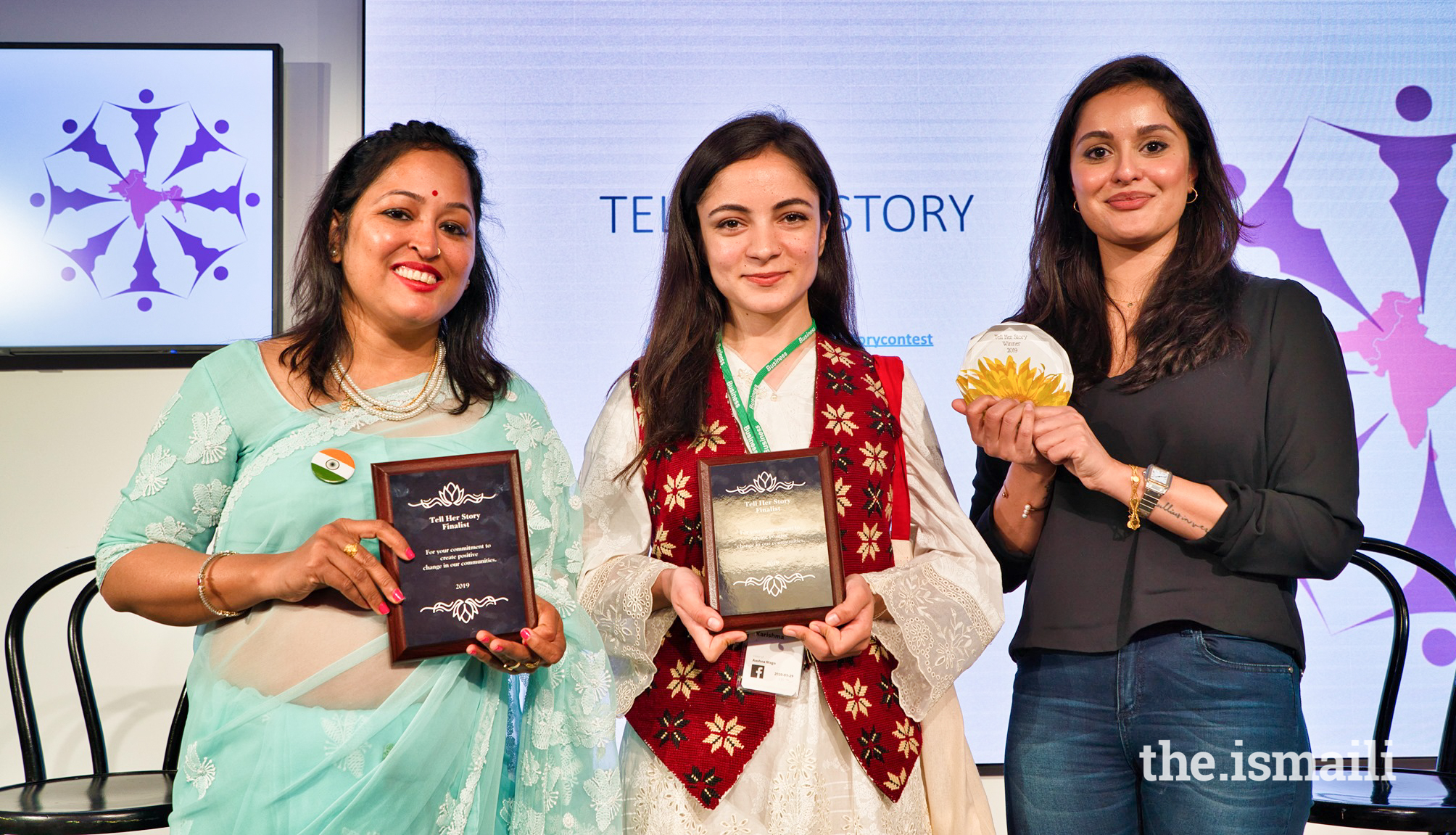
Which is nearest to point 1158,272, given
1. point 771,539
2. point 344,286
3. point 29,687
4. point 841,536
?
point 841,536

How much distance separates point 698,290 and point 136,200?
2.09m

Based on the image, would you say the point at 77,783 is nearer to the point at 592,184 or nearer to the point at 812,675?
the point at 812,675

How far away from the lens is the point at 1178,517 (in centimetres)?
170

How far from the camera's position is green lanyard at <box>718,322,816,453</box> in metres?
1.85

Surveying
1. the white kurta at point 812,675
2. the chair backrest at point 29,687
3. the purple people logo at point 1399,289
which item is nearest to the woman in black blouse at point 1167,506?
the white kurta at point 812,675

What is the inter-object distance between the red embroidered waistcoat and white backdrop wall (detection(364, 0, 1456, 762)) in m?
1.34

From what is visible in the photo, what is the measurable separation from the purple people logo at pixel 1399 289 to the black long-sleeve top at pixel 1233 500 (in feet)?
5.68

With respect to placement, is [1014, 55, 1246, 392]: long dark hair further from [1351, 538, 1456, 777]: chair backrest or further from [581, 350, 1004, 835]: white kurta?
[1351, 538, 1456, 777]: chair backrest

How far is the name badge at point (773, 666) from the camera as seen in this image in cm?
169

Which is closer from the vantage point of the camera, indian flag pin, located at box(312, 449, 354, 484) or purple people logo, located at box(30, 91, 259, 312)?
indian flag pin, located at box(312, 449, 354, 484)

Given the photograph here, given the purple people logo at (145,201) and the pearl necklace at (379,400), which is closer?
the pearl necklace at (379,400)

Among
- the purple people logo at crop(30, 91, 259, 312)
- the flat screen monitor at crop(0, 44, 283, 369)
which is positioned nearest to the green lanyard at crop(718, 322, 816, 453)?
the flat screen monitor at crop(0, 44, 283, 369)

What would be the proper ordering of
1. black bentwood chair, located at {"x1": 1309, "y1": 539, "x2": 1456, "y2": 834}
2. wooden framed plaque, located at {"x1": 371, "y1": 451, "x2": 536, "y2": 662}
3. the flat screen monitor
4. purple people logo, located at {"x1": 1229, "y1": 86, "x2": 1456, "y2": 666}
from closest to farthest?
wooden framed plaque, located at {"x1": 371, "y1": 451, "x2": 536, "y2": 662}, black bentwood chair, located at {"x1": 1309, "y1": 539, "x2": 1456, "y2": 834}, the flat screen monitor, purple people logo, located at {"x1": 1229, "y1": 86, "x2": 1456, "y2": 666}

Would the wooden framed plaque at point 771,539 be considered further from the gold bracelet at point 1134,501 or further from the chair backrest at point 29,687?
the chair backrest at point 29,687
